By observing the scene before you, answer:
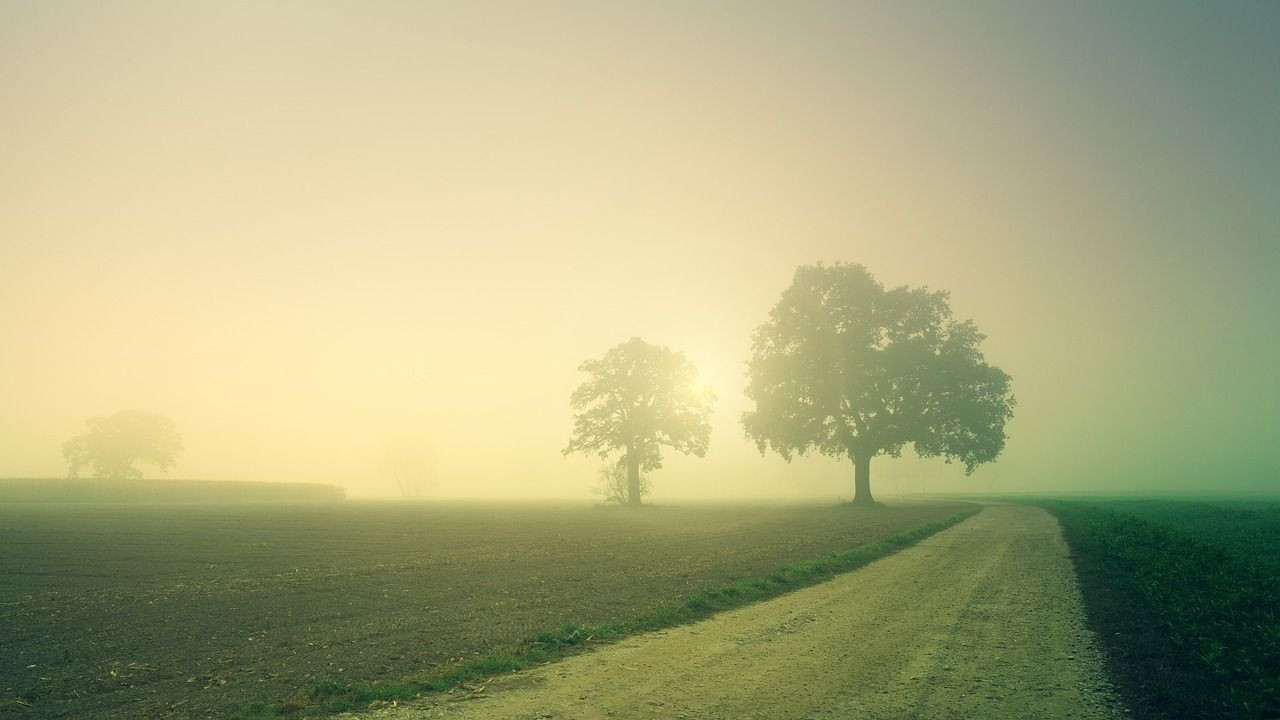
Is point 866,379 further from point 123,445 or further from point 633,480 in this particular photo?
point 123,445

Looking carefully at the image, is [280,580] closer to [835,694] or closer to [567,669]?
[567,669]

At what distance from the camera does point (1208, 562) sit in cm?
1553

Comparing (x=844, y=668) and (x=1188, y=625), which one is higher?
(x=1188, y=625)

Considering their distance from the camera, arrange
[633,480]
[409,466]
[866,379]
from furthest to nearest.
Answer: [409,466], [633,480], [866,379]

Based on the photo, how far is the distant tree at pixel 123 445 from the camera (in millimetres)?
105562

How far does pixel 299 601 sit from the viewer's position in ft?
47.9

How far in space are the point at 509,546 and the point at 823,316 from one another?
117ft

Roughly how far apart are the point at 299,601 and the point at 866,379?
150 ft

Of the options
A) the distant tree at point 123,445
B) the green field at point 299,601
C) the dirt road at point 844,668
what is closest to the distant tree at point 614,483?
the green field at point 299,601

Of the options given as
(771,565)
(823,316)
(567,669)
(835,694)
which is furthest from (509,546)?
(823,316)

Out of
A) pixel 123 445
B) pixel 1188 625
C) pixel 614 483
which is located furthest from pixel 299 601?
pixel 123 445

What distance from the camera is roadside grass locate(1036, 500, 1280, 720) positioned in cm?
732

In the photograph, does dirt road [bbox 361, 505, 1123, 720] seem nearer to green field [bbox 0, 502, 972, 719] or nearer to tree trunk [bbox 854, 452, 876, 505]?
green field [bbox 0, 502, 972, 719]

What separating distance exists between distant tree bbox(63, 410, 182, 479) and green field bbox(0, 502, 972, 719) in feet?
318
